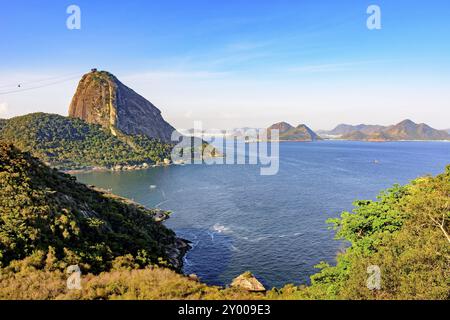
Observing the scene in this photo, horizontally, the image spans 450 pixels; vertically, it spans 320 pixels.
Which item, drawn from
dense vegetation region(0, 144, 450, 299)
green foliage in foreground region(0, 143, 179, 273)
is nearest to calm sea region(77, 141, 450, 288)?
green foliage in foreground region(0, 143, 179, 273)

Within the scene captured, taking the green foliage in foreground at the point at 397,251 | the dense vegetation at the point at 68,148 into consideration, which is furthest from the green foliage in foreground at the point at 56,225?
the dense vegetation at the point at 68,148

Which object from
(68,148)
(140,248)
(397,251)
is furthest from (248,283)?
(68,148)

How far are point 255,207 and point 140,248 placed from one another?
142 feet

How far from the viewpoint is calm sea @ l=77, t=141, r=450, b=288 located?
164 ft

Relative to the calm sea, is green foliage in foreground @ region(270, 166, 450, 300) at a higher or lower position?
higher

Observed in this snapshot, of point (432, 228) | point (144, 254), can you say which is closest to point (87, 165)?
point (144, 254)

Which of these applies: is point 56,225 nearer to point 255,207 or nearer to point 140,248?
point 140,248

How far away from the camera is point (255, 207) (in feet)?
265

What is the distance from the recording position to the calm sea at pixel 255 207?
164 feet

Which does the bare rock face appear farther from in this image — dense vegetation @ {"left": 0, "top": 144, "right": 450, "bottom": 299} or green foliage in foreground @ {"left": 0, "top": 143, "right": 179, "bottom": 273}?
green foliage in foreground @ {"left": 0, "top": 143, "right": 179, "bottom": 273}

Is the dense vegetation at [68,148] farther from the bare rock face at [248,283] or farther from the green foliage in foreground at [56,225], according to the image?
the bare rock face at [248,283]

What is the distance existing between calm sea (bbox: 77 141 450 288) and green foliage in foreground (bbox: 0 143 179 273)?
1200cm

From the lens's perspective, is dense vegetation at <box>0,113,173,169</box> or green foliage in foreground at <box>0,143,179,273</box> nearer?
green foliage in foreground at <box>0,143,179,273</box>

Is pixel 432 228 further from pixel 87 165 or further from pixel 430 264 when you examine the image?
pixel 87 165
